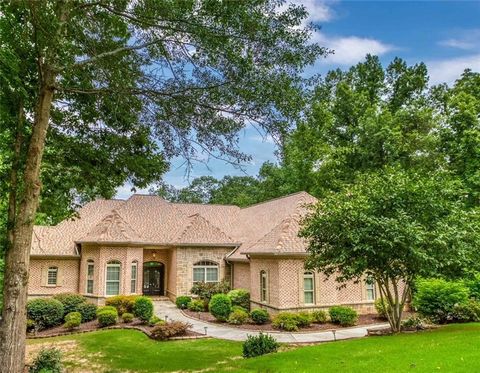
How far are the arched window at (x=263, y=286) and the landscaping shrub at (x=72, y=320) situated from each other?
27.6ft

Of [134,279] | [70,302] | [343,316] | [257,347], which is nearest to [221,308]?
[343,316]

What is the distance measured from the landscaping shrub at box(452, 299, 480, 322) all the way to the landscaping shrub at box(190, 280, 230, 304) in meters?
11.3

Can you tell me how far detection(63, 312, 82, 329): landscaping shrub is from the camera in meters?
16.5

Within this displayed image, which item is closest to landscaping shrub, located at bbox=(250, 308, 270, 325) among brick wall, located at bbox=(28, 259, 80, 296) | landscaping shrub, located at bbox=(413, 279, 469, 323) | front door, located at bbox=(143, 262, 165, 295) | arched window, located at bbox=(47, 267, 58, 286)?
landscaping shrub, located at bbox=(413, 279, 469, 323)

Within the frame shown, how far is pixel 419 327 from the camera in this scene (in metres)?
14.6

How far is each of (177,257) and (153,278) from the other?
397cm

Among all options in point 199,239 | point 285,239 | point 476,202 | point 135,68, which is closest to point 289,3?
point 135,68

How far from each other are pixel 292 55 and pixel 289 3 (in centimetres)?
109

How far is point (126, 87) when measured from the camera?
30.7 feet

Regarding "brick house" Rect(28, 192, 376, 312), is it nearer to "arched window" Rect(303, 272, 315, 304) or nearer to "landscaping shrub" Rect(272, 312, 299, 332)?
"arched window" Rect(303, 272, 315, 304)

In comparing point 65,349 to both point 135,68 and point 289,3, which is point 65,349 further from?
point 289,3

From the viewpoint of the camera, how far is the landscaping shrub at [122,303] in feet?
61.9

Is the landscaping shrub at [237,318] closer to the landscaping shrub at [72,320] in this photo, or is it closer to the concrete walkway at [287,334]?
the concrete walkway at [287,334]

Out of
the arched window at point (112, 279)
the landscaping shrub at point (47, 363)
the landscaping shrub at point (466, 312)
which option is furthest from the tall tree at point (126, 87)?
the landscaping shrub at point (466, 312)
